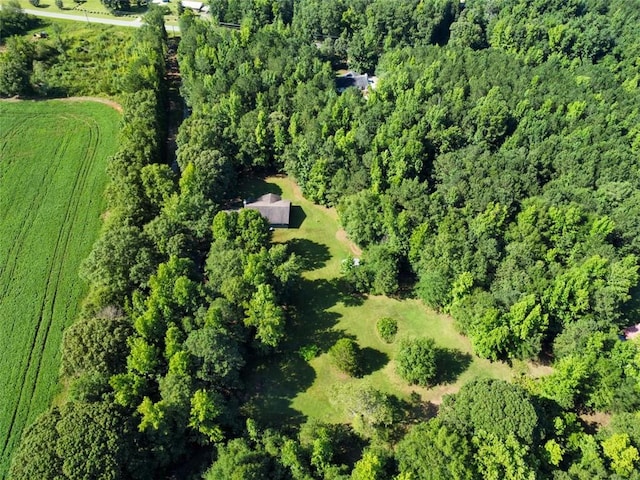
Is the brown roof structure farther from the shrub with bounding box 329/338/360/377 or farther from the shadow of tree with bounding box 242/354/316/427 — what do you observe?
the shrub with bounding box 329/338/360/377

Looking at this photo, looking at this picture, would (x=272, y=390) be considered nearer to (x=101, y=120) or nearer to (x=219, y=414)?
(x=219, y=414)

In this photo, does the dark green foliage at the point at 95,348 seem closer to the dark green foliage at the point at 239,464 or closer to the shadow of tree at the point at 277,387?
the shadow of tree at the point at 277,387

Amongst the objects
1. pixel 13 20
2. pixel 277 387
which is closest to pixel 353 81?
pixel 277 387

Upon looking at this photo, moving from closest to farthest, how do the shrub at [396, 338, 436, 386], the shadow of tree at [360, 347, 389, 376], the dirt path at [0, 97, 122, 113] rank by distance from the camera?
the shrub at [396, 338, 436, 386], the shadow of tree at [360, 347, 389, 376], the dirt path at [0, 97, 122, 113]

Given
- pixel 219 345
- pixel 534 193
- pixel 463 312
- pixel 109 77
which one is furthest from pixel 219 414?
pixel 109 77

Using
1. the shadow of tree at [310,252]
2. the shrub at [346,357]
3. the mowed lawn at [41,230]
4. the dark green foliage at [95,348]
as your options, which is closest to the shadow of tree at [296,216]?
the shadow of tree at [310,252]

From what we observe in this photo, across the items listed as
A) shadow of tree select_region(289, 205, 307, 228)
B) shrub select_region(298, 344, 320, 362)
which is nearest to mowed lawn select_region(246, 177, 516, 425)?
shrub select_region(298, 344, 320, 362)
